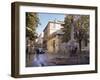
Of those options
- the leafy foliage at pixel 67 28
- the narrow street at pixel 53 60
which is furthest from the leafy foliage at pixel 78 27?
the narrow street at pixel 53 60

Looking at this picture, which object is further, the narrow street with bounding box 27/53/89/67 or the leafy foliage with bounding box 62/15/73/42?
the leafy foliage with bounding box 62/15/73/42

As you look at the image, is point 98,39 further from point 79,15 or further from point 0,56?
point 0,56

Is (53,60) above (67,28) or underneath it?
underneath

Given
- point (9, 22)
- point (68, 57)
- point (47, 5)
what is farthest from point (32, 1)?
point (68, 57)

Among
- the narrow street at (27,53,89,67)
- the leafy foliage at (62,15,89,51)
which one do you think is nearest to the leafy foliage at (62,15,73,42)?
the leafy foliage at (62,15,89,51)

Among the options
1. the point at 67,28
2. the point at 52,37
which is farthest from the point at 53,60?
the point at 67,28

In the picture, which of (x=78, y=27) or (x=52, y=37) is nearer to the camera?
(x=52, y=37)

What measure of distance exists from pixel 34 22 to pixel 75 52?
510 mm

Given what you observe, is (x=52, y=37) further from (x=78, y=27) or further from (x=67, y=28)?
(x=78, y=27)

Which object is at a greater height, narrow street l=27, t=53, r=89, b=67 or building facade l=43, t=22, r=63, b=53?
building facade l=43, t=22, r=63, b=53

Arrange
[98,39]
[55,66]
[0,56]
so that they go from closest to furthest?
[0,56] < [55,66] < [98,39]

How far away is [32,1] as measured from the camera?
223 cm

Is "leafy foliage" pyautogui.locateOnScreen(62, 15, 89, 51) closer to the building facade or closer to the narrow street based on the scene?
the building facade

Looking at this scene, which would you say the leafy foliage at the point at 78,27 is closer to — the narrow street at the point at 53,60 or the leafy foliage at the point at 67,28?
the leafy foliage at the point at 67,28
